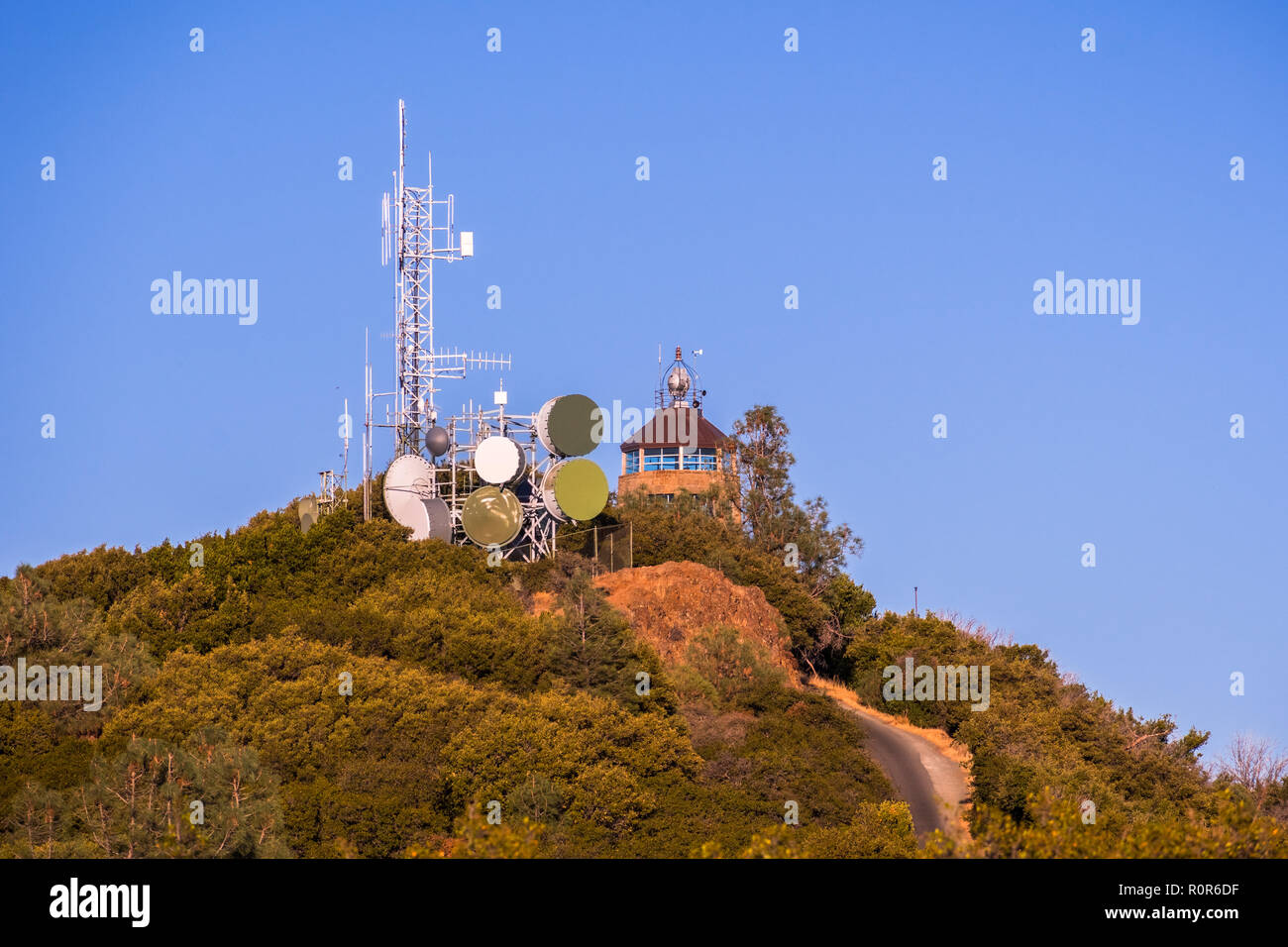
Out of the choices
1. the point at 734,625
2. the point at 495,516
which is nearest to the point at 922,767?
the point at 734,625

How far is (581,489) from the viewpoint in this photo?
4653cm

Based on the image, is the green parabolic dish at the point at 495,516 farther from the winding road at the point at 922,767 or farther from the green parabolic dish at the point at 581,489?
the winding road at the point at 922,767

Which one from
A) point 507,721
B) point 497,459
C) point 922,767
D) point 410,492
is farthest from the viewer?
point 410,492

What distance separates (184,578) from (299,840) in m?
16.3

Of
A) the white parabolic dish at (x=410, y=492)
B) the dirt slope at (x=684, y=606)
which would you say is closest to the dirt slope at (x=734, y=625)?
the dirt slope at (x=684, y=606)

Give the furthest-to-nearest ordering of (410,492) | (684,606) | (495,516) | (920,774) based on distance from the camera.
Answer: (410,492) < (495,516) < (684,606) < (920,774)

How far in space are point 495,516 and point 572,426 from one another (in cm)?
352

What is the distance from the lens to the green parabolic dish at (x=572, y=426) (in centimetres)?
4694

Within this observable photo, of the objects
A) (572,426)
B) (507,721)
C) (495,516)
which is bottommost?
(507,721)

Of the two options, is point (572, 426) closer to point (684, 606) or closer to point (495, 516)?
point (495, 516)

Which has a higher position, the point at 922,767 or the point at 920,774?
the point at 922,767

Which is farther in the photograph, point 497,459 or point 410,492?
point 410,492
